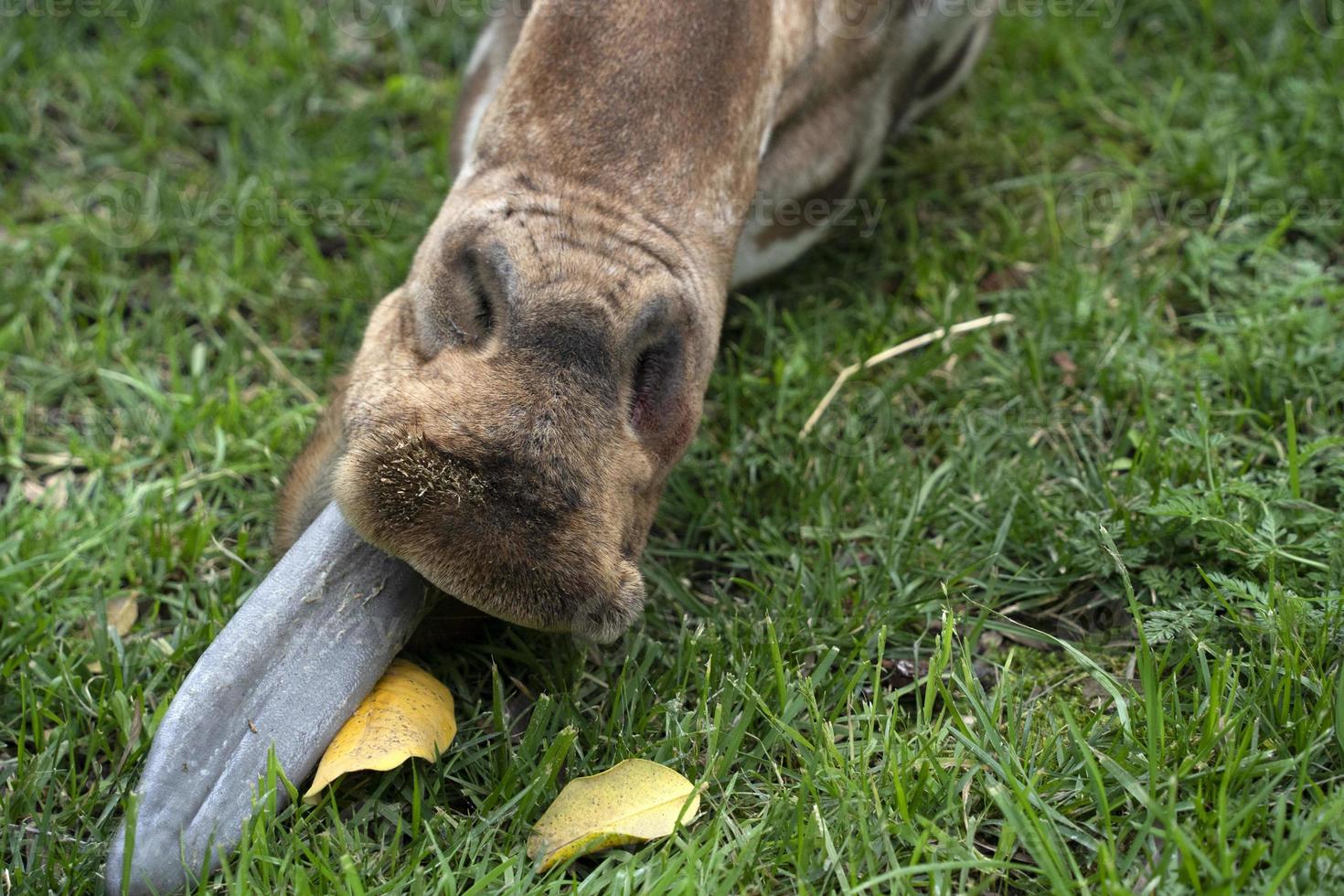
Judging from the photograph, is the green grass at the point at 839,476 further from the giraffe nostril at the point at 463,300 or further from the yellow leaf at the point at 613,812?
the giraffe nostril at the point at 463,300

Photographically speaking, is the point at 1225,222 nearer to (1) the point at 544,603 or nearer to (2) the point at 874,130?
(2) the point at 874,130

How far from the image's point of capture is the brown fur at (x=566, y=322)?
1896 mm

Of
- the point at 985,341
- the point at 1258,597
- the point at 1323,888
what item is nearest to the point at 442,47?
the point at 985,341

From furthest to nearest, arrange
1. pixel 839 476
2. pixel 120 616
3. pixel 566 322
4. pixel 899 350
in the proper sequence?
pixel 899 350
pixel 839 476
pixel 120 616
pixel 566 322

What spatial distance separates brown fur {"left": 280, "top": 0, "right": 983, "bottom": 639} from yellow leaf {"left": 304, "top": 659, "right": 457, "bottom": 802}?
0.28m

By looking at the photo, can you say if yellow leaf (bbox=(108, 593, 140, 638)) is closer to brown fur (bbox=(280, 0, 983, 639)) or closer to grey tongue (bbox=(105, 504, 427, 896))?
brown fur (bbox=(280, 0, 983, 639))

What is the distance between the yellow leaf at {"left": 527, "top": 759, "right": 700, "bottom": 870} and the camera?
2006 mm

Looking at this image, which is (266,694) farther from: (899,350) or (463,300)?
(899,350)

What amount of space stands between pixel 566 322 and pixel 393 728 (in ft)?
2.15

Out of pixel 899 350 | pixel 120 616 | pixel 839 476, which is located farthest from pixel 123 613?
pixel 899 350

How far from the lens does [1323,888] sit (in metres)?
1.82

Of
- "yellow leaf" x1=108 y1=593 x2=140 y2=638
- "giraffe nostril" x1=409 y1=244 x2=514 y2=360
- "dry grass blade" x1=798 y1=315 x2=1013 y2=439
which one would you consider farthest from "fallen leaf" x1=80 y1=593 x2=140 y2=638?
"dry grass blade" x1=798 y1=315 x2=1013 y2=439

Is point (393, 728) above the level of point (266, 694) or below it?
below

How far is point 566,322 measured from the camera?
1965 mm
